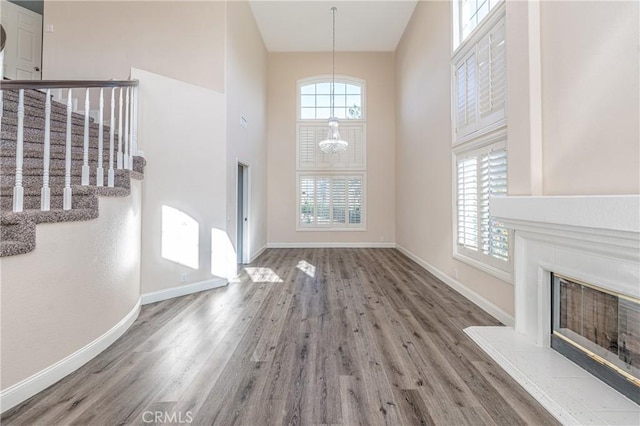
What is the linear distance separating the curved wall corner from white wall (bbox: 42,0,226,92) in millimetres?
2790

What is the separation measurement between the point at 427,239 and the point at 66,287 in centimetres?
489

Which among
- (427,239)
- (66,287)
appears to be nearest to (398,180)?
(427,239)

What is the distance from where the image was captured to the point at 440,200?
174 inches

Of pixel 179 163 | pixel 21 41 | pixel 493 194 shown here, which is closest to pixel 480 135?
pixel 493 194

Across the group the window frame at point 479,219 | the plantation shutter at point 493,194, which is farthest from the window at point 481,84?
the plantation shutter at point 493,194

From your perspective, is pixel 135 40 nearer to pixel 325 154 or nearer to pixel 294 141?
pixel 294 141

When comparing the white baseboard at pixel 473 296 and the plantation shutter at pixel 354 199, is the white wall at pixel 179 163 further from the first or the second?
the plantation shutter at pixel 354 199

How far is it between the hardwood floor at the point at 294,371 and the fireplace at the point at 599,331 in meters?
0.55

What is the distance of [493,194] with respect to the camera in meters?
3.06

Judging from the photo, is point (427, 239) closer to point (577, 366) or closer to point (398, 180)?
point (398, 180)

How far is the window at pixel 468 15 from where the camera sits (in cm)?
329

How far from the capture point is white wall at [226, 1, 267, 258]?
4.56m

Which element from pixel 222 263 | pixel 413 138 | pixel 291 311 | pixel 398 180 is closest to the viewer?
pixel 291 311

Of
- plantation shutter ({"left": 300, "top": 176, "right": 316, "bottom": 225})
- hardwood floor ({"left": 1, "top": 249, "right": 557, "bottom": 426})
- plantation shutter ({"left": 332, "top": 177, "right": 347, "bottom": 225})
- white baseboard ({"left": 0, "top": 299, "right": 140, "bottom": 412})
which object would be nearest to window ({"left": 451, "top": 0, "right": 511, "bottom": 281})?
hardwood floor ({"left": 1, "top": 249, "right": 557, "bottom": 426})
